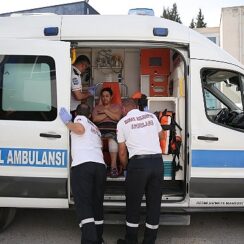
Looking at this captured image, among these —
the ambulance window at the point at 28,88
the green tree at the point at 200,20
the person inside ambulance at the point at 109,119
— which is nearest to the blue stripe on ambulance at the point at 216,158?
the person inside ambulance at the point at 109,119

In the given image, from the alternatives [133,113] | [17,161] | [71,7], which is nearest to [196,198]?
[133,113]

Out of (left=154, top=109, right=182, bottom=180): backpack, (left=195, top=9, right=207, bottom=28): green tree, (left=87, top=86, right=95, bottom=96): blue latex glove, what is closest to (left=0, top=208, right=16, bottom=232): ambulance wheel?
(left=154, top=109, right=182, bottom=180): backpack

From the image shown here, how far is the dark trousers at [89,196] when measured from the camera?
12.9 feet

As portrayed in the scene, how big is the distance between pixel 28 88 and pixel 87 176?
1.16m

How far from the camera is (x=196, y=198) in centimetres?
433

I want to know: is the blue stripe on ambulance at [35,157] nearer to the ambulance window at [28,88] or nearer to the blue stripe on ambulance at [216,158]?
the ambulance window at [28,88]

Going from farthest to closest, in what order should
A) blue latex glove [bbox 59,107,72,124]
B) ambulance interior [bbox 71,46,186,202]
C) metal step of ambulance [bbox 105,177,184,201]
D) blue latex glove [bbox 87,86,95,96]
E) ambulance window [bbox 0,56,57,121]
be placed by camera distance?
blue latex glove [bbox 87,86,95,96] < ambulance interior [bbox 71,46,186,202] < metal step of ambulance [bbox 105,177,184,201] < ambulance window [bbox 0,56,57,121] < blue latex glove [bbox 59,107,72,124]

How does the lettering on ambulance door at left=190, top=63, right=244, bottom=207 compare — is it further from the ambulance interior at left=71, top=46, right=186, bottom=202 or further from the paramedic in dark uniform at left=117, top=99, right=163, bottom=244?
the ambulance interior at left=71, top=46, right=186, bottom=202

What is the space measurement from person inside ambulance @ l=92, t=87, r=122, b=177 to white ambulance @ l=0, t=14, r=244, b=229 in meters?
0.75

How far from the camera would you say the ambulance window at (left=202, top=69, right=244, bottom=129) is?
14.9 ft

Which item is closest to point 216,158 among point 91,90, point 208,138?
point 208,138

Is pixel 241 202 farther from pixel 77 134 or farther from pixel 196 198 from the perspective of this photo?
pixel 77 134

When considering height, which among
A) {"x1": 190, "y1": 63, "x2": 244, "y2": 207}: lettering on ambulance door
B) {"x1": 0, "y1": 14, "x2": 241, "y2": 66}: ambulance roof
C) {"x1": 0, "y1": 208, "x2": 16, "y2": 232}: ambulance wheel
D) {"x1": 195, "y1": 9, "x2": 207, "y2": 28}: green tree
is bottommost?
{"x1": 0, "y1": 208, "x2": 16, "y2": 232}: ambulance wheel

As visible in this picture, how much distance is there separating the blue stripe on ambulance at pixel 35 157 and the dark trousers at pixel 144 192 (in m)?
0.75
